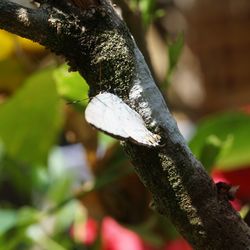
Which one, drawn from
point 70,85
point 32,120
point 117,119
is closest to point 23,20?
point 117,119

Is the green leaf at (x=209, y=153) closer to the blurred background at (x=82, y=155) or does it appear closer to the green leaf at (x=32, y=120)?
the blurred background at (x=82, y=155)

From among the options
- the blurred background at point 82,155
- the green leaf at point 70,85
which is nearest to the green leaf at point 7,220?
the blurred background at point 82,155

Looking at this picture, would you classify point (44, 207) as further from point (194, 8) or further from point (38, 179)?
point (194, 8)

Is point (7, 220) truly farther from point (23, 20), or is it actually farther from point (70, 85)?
point (23, 20)

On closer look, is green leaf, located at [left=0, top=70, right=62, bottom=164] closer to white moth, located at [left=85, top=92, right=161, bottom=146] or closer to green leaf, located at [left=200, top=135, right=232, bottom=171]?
green leaf, located at [left=200, top=135, right=232, bottom=171]

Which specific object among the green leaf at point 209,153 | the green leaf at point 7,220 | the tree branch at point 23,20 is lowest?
the green leaf at point 7,220

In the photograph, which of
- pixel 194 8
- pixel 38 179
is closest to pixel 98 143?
pixel 38 179

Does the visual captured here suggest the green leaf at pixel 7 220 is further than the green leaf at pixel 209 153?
Yes
